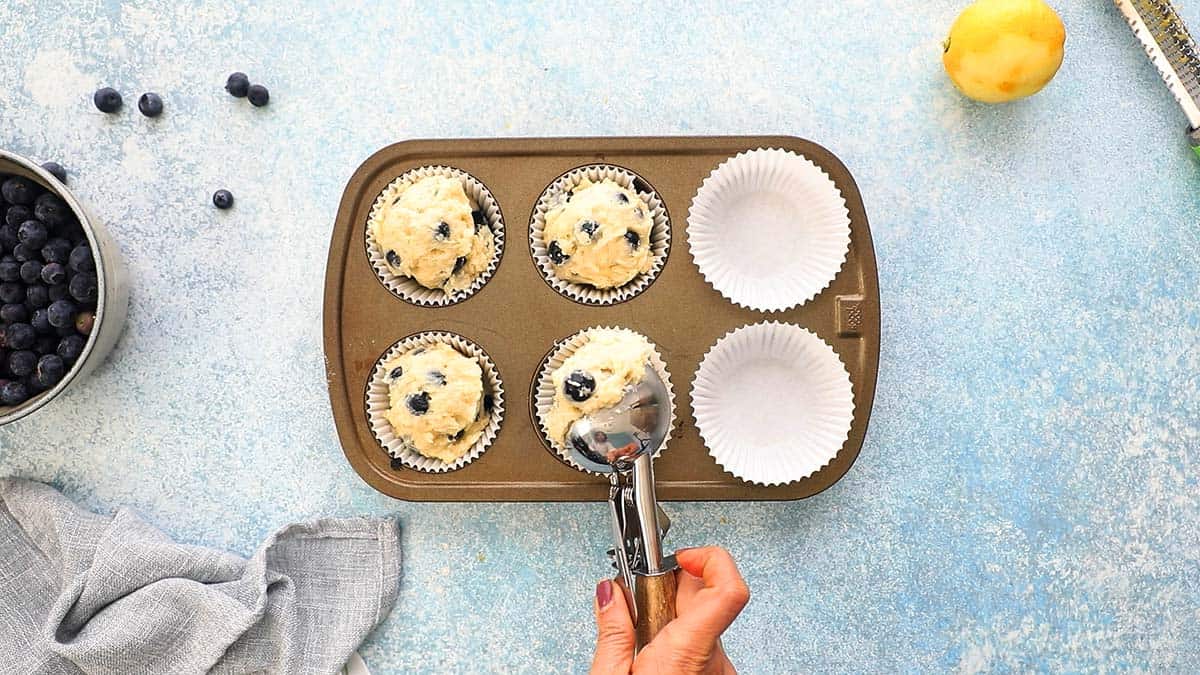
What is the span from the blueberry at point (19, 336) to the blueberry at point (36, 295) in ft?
0.21

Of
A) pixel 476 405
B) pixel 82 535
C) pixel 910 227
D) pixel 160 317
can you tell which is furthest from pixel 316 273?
pixel 910 227

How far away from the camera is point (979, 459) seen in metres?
2.53

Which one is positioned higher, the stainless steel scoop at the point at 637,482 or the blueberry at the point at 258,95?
the blueberry at the point at 258,95

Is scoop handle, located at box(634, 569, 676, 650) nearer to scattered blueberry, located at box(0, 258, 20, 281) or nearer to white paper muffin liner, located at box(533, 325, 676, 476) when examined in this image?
white paper muffin liner, located at box(533, 325, 676, 476)

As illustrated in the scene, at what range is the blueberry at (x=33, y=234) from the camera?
2.23 metres

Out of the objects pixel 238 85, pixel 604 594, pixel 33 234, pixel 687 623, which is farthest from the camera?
pixel 238 85

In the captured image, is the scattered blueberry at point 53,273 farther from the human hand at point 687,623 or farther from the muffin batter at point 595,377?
the human hand at point 687,623

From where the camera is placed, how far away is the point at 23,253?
225 cm

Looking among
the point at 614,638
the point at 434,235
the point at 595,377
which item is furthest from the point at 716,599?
the point at 434,235

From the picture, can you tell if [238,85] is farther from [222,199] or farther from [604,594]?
[604,594]

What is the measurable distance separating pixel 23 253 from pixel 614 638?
190 centimetres

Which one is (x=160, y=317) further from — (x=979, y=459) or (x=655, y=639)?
(x=979, y=459)

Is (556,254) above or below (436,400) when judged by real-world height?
above

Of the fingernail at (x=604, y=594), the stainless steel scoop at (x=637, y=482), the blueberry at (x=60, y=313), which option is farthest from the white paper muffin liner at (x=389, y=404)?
the blueberry at (x=60, y=313)
